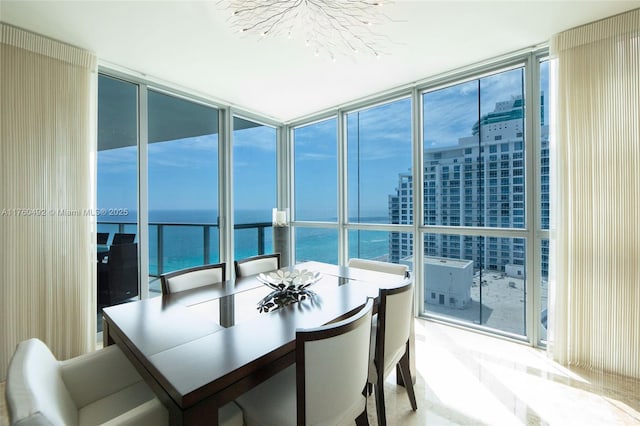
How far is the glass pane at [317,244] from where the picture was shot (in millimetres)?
4523

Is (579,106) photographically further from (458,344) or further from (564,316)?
(458,344)

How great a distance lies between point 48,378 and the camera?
3.58ft

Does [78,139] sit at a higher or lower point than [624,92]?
lower

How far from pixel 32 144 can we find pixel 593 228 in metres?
4.83

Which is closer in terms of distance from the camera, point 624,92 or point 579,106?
point 624,92

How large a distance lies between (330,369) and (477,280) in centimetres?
270

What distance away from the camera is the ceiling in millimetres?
2123

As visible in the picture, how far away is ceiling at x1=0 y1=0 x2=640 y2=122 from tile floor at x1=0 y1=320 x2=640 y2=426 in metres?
2.90

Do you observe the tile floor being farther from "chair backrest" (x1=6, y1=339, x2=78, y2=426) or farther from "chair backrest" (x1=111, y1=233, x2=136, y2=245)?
"chair backrest" (x1=111, y1=233, x2=136, y2=245)

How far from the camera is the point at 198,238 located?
3.98 metres

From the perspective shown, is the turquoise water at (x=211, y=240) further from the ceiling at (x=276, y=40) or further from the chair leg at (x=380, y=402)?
the chair leg at (x=380, y=402)

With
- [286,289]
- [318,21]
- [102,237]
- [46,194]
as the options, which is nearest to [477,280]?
[286,289]

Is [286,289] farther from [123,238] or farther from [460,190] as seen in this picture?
[460,190]

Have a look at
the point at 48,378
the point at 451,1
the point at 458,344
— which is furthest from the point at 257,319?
the point at 451,1
